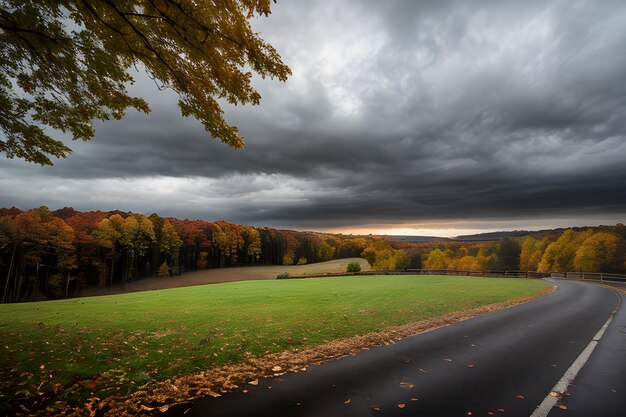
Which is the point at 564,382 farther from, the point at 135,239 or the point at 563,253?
the point at 563,253

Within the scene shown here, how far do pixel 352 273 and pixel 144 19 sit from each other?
49.9 meters

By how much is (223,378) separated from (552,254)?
3611 inches

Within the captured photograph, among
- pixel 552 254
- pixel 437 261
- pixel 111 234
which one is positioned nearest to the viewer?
pixel 111 234

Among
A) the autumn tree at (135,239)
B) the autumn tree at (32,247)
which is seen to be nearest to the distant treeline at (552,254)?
the autumn tree at (135,239)

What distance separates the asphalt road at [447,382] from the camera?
4.87 m

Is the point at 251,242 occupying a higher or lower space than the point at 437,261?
higher

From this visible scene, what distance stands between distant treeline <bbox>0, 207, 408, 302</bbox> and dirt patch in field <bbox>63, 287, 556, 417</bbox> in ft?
177

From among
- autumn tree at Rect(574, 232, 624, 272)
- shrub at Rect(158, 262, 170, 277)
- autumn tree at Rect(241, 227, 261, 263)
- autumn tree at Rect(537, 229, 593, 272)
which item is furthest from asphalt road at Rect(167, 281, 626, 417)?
autumn tree at Rect(241, 227, 261, 263)

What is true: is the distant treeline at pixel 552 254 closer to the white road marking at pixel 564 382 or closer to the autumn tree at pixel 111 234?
the white road marking at pixel 564 382

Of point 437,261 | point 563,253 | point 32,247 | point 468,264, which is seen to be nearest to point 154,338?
point 32,247

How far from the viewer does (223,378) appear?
244 inches

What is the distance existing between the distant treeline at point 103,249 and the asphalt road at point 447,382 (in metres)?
55.7

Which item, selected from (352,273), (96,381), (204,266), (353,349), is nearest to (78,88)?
(96,381)

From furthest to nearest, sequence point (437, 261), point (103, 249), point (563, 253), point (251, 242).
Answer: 1. point (437, 261)
2. point (251, 242)
3. point (563, 253)
4. point (103, 249)
